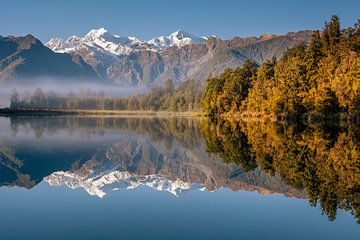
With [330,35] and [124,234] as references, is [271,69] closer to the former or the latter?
[330,35]

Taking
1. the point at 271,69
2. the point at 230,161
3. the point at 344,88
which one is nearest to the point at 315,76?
the point at 344,88

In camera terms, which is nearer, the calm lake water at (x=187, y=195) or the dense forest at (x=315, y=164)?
the calm lake water at (x=187, y=195)

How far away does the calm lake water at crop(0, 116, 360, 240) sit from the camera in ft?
44.5

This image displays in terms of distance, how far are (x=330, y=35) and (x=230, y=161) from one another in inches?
2739

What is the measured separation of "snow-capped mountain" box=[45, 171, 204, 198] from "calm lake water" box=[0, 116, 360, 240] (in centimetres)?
6

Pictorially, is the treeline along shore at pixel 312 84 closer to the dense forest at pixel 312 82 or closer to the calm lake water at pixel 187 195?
the dense forest at pixel 312 82

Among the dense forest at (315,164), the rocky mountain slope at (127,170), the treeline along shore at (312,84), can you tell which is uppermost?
the treeline along shore at (312,84)

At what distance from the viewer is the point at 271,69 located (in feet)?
355

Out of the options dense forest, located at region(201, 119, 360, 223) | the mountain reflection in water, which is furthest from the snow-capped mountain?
dense forest, located at region(201, 119, 360, 223)

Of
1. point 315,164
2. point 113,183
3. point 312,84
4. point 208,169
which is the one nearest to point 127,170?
point 113,183

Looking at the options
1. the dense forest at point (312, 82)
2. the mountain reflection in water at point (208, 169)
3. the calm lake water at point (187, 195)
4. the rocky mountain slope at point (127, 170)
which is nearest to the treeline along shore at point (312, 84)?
the dense forest at point (312, 82)

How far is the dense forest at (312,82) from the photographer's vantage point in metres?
73.2

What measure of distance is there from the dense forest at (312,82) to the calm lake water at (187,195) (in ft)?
135

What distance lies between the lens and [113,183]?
2273cm
